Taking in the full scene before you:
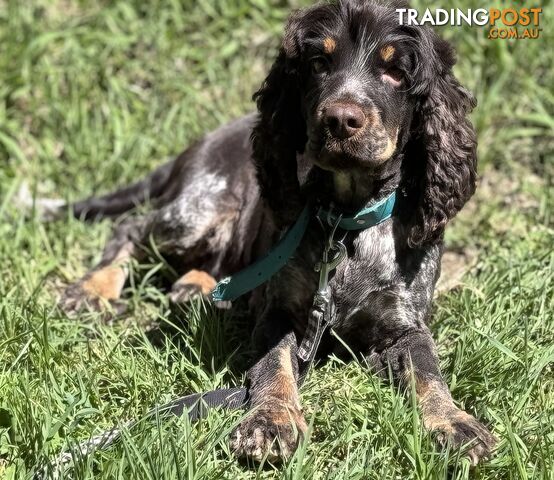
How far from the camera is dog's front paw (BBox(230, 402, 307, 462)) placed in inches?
146

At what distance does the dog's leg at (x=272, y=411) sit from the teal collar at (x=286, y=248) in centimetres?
Result: 30

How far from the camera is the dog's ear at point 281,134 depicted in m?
4.49

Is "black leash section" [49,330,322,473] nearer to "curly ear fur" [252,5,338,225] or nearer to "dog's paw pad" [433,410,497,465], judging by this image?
"curly ear fur" [252,5,338,225]

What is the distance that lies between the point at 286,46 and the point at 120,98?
2921 millimetres

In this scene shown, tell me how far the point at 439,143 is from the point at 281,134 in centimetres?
76

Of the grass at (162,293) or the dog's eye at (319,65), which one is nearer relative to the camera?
the grass at (162,293)

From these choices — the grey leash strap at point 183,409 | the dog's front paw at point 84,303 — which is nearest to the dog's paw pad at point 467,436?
the grey leash strap at point 183,409

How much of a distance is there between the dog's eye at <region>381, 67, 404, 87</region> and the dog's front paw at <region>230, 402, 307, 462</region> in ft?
4.96

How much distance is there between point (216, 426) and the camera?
3832mm

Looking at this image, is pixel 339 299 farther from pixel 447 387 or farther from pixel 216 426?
pixel 216 426

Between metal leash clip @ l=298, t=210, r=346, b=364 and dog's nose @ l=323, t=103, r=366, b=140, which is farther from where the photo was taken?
metal leash clip @ l=298, t=210, r=346, b=364

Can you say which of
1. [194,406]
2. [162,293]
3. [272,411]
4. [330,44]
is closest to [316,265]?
[272,411]

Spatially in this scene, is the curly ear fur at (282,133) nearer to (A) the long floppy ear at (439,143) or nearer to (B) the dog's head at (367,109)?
(B) the dog's head at (367,109)

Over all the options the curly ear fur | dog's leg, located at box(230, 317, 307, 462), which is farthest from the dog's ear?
dog's leg, located at box(230, 317, 307, 462)
